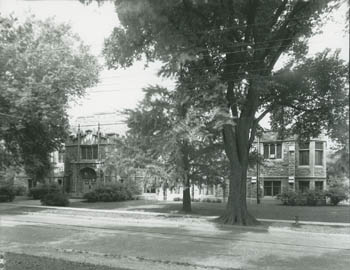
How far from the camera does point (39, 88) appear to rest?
30531mm

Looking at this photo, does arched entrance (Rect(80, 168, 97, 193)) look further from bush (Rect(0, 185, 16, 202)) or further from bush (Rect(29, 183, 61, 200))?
bush (Rect(0, 185, 16, 202))

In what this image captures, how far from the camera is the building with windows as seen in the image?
37656 millimetres

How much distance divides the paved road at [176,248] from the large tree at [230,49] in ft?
16.0

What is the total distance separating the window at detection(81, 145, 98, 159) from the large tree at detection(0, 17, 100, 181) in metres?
10.9

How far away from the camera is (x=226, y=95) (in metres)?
19.7

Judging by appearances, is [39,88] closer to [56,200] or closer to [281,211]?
[56,200]

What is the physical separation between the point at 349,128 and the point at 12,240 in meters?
13.4

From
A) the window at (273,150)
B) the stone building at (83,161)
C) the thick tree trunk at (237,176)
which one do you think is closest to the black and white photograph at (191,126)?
the thick tree trunk at (237,176)

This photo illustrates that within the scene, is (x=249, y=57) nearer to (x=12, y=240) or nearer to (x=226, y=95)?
(x=226, y=95)

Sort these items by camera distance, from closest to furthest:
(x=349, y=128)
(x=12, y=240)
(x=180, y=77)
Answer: (x=349, y=128) < (x=12, y=240) < (x=180, y=77)

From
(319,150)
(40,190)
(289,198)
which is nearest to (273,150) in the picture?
(289,198)

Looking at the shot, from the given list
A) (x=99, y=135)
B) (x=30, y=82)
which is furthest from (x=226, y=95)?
(x=99, y=135)

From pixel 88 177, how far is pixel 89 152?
3.10m

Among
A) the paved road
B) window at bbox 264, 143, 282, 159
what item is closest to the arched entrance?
window at bbox 264, 143, 282, 159
